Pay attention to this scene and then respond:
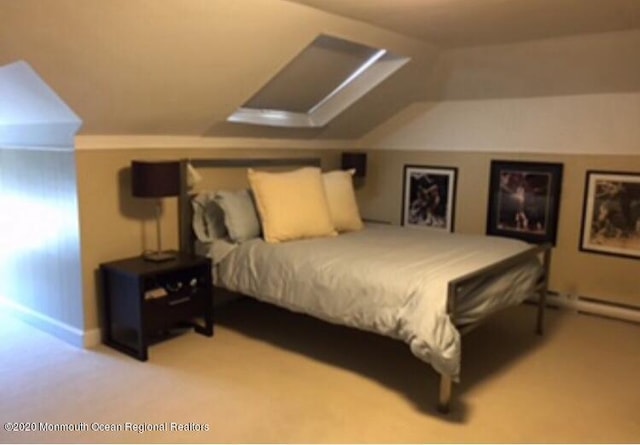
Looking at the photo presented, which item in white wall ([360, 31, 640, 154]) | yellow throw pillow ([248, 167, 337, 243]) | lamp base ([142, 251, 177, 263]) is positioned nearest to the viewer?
lamp base ([142, 251, 177, 263])

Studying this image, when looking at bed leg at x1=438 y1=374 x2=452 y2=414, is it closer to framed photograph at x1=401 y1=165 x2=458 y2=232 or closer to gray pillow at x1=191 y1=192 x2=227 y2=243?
gray pillow at x1=191 y1=192 x2=227 y2=243

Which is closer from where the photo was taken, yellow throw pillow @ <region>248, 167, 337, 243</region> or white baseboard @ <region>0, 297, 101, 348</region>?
white baseboard @ <region>0, 297, 101, 348</region>

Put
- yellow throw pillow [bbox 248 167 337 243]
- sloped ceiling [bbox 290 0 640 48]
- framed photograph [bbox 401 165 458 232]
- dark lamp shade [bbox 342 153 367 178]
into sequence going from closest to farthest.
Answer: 1. sloped ceiling [bbox 290 0 640 48]
2. yellow throw pillow [bbox 248 167 337 243]
3. framed photograph [bbox 401 165 458 232]
4. dark lamp shade [bbox 342 153 367 178]

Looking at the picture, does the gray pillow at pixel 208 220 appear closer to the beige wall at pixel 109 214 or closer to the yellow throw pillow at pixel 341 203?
the beige wall at pixel 109 214

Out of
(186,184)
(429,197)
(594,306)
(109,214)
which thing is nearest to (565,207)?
(594,306)

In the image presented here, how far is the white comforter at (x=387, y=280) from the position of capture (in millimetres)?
2535

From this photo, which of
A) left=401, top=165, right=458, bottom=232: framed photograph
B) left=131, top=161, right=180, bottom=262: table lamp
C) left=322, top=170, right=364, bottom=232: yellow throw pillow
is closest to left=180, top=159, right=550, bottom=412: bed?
left=322, top=170, right=364, bottom=232: yellow throw pillow

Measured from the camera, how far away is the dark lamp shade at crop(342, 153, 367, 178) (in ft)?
16.3

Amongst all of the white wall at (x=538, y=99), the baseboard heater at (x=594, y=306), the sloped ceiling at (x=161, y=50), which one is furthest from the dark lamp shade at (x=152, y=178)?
the baseboard heater at (x=594, y=306)

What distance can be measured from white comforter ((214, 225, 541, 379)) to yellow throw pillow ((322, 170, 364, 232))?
248 mm

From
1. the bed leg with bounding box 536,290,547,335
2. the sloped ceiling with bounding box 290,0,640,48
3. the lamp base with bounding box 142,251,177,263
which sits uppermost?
the sloped ceiling with bounding box 290,0,640,48

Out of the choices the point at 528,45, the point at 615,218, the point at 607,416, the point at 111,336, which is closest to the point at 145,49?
the point at 111,336

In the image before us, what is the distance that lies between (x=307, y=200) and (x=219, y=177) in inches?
30.7

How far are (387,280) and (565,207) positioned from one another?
2.17 m
